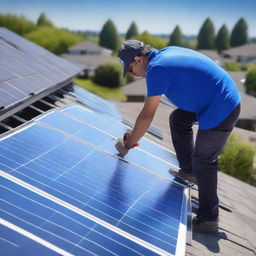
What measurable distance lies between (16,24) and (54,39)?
17.5 metres

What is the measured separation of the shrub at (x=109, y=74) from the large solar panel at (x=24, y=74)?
169 feet

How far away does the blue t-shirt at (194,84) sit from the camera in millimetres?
3777

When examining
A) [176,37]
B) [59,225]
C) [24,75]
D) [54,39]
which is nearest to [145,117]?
[59,225]

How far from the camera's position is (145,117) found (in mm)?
4031

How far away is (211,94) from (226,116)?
31 cm

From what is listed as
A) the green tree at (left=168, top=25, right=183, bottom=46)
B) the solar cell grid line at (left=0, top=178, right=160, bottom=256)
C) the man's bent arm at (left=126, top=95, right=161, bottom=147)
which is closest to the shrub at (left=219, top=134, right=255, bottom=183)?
the man's bent arm at (left=126, top=95, right=161, bottom=147)

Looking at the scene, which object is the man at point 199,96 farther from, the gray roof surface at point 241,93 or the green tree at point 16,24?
the green tree at point 16,24

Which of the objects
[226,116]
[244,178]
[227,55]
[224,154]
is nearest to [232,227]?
[226,116]

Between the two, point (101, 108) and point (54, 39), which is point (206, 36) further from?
point (101, 108)

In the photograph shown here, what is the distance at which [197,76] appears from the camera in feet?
12.5

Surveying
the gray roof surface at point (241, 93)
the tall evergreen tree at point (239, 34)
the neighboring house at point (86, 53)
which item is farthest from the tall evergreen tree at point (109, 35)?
the gray roof surface at point (241, 93)

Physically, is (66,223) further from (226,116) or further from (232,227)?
(232,227)

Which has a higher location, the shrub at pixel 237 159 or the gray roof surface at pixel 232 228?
the gray roof surface at pixel 232 228

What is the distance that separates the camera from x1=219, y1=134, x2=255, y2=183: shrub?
44.5 feet
